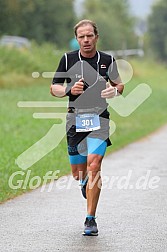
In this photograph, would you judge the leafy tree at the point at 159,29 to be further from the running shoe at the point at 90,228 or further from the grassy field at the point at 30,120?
the running shoe at the point at 90,228

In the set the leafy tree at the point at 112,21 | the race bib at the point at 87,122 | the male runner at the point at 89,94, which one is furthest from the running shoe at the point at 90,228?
the leafy tree at the point at 112,21

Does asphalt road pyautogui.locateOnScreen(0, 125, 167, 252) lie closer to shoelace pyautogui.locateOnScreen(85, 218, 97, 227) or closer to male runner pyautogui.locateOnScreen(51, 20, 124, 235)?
shoelace pyautogui.locateOnScreen(85, 218, 97, 227)

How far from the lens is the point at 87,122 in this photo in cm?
874

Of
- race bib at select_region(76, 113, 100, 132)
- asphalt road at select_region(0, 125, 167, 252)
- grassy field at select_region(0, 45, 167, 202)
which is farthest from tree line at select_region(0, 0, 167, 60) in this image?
race bib at select_region(76, 113, 100, 132)

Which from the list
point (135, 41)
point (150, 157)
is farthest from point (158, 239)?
point (135, 41)

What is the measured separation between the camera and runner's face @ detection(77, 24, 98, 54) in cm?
865

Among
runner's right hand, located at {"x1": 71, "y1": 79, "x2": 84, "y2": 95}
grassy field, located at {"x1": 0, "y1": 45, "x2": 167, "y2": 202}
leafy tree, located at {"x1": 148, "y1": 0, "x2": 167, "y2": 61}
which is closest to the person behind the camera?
runner's right hand, located at {"x1": 71, "y1": 79, "x2": 84, "y2": 95}

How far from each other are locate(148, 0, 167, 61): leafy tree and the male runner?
334 feet

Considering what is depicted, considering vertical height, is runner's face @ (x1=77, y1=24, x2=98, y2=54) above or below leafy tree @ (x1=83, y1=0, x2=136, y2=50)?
above

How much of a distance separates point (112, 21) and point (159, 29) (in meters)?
17.6

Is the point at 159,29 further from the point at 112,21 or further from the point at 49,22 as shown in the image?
the point at 49,22

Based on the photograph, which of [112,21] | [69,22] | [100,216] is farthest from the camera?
[112,21]

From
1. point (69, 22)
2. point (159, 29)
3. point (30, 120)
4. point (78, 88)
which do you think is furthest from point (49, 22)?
point (78, 88)

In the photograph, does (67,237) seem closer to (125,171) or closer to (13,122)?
(125,171)
